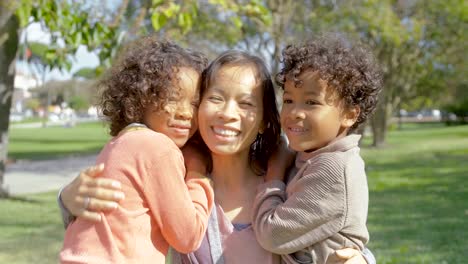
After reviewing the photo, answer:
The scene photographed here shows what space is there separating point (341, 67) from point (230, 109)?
353 millimetres

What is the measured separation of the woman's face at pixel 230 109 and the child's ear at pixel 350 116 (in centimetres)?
27

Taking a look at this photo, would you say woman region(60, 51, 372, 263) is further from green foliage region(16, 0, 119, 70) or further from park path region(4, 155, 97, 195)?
park path region(4, 155, 97, 195)

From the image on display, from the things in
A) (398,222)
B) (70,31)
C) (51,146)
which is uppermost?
(70,31)

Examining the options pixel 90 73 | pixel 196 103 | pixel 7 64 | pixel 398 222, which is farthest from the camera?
pixel 90 73

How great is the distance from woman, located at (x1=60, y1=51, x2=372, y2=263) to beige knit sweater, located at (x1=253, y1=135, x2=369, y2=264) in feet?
0.23

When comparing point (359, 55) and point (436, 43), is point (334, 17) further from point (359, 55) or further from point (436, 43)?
point (359, 55)

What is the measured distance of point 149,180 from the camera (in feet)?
5.57

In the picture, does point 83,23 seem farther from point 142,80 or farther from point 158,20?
point 142,80

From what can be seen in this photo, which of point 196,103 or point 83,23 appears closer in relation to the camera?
point 196,103

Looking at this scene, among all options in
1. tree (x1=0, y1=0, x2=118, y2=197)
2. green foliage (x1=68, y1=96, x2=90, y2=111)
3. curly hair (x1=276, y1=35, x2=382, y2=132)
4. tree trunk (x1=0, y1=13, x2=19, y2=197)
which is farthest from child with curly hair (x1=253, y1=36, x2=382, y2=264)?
green foliage (x1=68, y1=96, x2=90, y2=111)

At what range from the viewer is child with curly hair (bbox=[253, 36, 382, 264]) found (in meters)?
1.71

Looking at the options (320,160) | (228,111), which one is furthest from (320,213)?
(228,111)

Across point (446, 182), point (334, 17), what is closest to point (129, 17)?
point (334, 17)

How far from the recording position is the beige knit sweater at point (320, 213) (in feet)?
5.59
